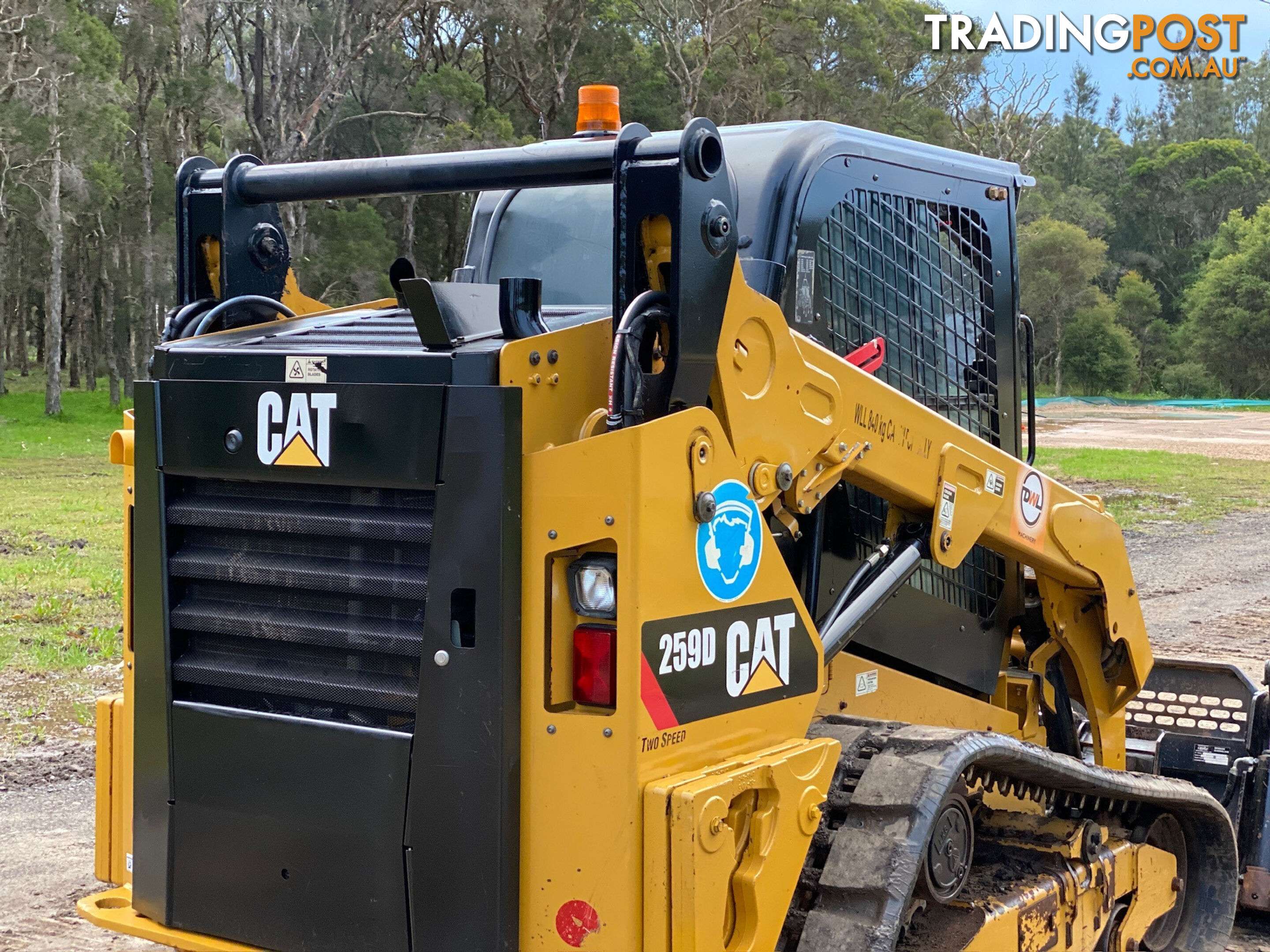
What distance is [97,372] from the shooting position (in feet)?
241

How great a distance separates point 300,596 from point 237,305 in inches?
37.2

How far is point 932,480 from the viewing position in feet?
11.7

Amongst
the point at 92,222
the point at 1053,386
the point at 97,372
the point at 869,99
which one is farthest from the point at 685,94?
the point at 97,372

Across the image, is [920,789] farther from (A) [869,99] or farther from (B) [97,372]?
(B) [97,372]

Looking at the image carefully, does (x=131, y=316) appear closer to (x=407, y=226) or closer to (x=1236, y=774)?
(x=407, y=226)

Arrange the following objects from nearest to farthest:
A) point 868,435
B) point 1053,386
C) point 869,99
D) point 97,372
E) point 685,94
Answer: point 868,435, point 685,94, point 869,99, point 1053,386, point 97,372

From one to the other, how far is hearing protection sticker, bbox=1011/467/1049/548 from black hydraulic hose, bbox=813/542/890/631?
50cm

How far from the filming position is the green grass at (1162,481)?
18875 millimetres

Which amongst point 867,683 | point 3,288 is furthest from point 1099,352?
point 867,683

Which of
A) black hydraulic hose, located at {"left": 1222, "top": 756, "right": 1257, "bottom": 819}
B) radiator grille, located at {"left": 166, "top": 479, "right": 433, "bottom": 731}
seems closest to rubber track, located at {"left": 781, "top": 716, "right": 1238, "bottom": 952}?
radiator grille, located at {"left": 166, "top": 479, "right": 433, "bottom": 731}

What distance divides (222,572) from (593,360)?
3.15ft

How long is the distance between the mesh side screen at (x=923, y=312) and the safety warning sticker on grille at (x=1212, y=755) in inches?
53.5

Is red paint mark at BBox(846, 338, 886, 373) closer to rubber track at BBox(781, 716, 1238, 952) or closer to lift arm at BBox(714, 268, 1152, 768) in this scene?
lift arm at BBox(714, 268, 1152, 768)

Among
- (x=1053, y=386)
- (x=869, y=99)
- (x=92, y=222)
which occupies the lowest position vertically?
(x=1053, y=386)
